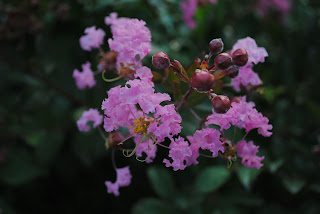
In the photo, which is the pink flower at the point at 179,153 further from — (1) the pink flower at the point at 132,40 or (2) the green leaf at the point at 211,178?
(2) the green leaf at the point at 211,178

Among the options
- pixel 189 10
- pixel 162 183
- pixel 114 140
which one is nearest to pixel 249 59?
pixel 114 140

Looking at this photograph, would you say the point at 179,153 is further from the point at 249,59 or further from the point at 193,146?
the point at 249,59

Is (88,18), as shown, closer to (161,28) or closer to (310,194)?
(161,28)

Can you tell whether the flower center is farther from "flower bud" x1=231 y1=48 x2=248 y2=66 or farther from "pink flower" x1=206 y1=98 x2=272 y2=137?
"flower bud" x1=231 y1=48 x2=248 y2=66

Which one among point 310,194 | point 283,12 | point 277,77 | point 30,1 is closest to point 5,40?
point 30,1

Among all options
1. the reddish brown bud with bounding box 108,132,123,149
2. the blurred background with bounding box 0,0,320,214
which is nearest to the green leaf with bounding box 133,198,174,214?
the blurred background with bounding box 0,0,320,214

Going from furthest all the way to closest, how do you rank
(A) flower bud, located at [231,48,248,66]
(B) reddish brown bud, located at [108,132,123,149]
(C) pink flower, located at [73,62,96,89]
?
(C) pink flower, located at [73,62,96,89] → (B) reddish brown bud, located at [108,132,123,149] → (A) flower bud, located at [231,48,248,66]

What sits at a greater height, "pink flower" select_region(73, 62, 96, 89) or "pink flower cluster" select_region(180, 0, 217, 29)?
"pink flower" select_region(73, 62, 96, 89)
